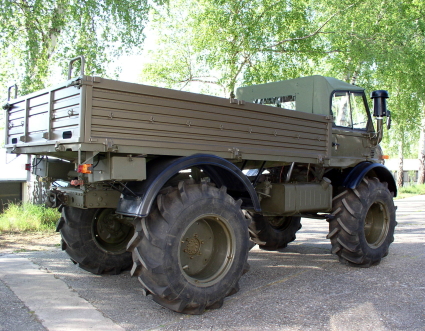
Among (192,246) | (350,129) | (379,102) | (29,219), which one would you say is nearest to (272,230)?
(350,129)

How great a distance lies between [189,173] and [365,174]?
291 centimetres

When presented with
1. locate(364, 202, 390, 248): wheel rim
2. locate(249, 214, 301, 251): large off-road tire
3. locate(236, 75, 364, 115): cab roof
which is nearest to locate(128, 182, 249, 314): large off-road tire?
locate(249, 214, 301, 251): large off-road tire

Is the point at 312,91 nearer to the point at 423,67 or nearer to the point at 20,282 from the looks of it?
the point at 20,282

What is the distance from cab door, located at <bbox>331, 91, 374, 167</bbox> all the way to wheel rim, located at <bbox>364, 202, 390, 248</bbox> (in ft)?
2.61

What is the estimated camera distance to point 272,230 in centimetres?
707

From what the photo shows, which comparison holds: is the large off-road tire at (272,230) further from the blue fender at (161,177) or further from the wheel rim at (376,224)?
the blue fender at (161,177)

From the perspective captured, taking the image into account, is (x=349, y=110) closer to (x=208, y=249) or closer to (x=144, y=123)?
(x=208, y=249)

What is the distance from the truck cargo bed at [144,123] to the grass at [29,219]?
4022mm

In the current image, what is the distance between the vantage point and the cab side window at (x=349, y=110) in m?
6.29

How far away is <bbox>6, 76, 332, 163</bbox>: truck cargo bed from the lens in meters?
3.63

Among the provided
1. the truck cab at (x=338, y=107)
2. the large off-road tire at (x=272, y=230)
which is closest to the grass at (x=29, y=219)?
the large off-road tire at (x=272, y=230)

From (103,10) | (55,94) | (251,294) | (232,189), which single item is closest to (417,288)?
(251,294)

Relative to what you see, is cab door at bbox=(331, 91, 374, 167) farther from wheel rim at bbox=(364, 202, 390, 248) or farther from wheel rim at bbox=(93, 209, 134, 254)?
wheel rim at bbox=(93, 209, 134, 254)

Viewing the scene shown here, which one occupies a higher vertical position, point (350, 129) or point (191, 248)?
point (350, 129)
